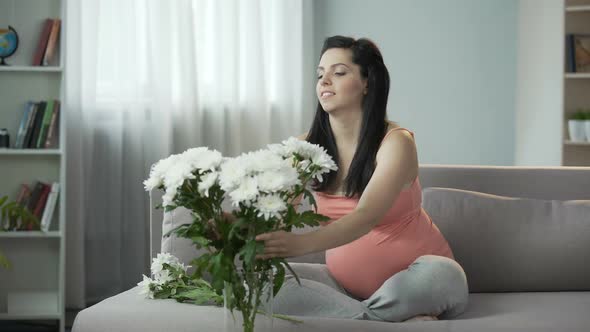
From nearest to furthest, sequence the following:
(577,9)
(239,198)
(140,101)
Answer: (239,198) < (140,101) < (577,9)

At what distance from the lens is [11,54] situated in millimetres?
3900

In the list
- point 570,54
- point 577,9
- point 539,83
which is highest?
point 577,9

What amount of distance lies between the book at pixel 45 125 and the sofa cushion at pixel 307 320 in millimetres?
1783

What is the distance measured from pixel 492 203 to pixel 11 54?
7.54 feet

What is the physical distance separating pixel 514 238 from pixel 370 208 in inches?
29.7

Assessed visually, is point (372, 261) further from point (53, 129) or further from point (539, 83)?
point (539, 83)

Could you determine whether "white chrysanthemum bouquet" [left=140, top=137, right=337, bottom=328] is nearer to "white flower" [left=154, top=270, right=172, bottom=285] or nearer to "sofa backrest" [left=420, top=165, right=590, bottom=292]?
"white flower" [left=154, top=270, right=172, bottom=285]

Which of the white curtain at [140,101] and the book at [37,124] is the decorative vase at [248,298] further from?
the white curtain at [140,101]

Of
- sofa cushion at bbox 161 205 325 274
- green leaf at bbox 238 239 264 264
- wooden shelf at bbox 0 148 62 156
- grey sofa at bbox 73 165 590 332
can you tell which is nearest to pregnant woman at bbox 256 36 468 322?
grey sofa at bbox 73 165 590 332

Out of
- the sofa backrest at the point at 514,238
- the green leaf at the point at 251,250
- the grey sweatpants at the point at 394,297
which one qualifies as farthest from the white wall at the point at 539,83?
the green leaf at the point at 251,250

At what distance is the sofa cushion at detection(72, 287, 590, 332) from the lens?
1.99 meters

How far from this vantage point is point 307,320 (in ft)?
6.47

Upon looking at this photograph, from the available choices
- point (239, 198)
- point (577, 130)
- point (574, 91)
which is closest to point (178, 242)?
point (239, 198)

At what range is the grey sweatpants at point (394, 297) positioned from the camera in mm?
2062
